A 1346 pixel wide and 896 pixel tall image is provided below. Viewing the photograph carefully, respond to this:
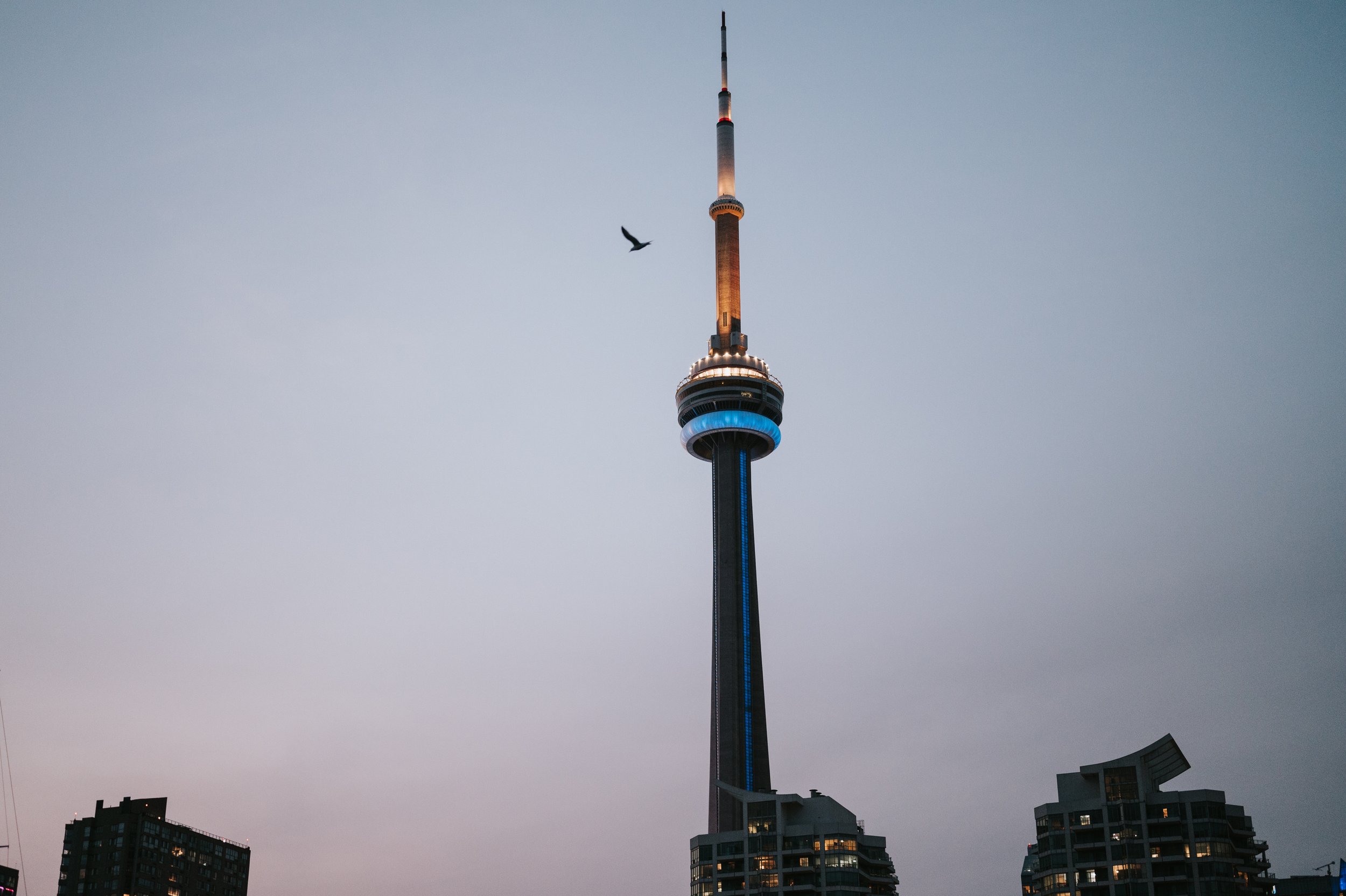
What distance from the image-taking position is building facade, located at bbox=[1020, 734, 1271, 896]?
558 ft

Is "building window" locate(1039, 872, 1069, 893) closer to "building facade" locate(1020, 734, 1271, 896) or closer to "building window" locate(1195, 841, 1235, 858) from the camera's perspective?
"building facade" locate(1020, 734, 1271, 896)

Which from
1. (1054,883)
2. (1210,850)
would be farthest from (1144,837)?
(1054,883)

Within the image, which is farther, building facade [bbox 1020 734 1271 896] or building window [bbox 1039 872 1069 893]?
building window [bbox 1039 872 1069 893]

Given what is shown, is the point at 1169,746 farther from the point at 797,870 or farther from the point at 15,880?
the point at 15,880

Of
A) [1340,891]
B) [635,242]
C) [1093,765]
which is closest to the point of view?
[635,242]

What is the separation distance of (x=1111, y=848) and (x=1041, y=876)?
1178cm

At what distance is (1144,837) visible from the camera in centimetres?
17188

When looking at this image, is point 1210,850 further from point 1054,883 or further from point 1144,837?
point 1054,883

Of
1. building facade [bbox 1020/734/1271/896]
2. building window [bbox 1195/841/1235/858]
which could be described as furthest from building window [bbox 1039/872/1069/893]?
building window [bbox 1195/841/1235/858]

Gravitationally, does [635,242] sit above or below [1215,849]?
above

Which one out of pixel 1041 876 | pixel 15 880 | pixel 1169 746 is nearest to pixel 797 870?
pixel 1041 876

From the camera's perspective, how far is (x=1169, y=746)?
17538 cm

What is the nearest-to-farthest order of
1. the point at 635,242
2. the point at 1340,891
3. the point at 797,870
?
the point at 635,242
the point at 1340,891
the point at 797,870

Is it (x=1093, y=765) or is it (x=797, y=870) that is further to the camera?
(x=797, y=870)
